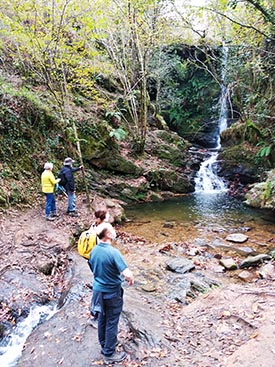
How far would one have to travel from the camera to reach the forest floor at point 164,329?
3492mm

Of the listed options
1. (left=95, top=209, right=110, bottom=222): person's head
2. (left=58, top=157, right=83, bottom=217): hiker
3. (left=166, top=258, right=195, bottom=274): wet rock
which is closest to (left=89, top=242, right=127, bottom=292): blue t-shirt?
(left=95, top=209, right=110, bottom=222): person's head

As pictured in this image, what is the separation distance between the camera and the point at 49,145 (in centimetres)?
1110

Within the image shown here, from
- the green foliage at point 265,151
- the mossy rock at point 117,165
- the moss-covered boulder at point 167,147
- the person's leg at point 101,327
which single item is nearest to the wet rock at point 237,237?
the person's leg at point 101,327

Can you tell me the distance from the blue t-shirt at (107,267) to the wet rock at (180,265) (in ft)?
11.3

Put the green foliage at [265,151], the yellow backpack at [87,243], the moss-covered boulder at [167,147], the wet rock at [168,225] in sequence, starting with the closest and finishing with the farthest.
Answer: the yellow backpack at [87,243] < the wet rock at [168,225] < the green foliage at [265,151] < the moss-covered boulder at [167,147]

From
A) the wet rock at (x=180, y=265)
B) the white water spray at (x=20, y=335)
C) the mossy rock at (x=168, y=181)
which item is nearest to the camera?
the white water spray at (x=20, y=335)

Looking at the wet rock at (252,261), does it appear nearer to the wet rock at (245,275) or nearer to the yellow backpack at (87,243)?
the wet rock at (245,275)

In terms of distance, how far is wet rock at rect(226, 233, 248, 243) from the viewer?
845 cm

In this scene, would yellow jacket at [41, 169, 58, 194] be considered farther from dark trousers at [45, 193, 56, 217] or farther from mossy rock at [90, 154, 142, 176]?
mossy rock at [90, 154, 142, 176]

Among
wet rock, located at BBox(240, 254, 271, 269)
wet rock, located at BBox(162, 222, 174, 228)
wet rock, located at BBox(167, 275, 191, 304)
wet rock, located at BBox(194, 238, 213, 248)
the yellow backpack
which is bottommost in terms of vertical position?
wet rock, located at BBox(162, 222, 174, 228)

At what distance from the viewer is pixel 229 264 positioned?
6754 mm

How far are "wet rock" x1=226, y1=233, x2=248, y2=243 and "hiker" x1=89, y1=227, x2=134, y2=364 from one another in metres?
5.90

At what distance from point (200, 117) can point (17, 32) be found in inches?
619

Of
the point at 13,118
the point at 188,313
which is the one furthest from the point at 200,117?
the point at 188,313
